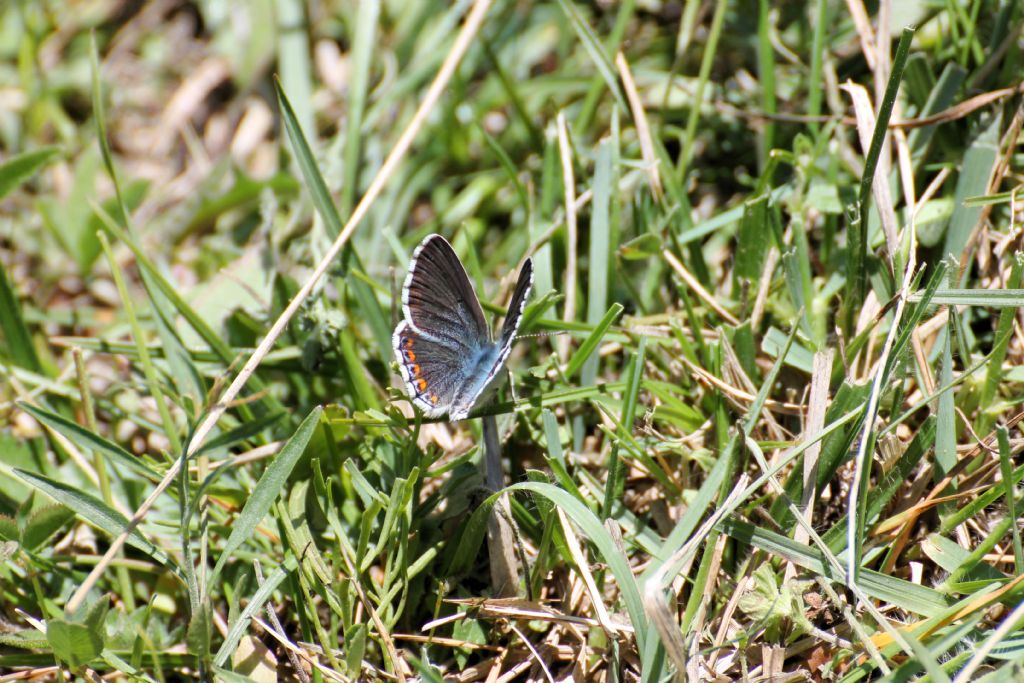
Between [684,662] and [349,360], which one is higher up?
[349,360]

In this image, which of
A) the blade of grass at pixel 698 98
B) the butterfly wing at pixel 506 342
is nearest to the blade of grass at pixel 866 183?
the blade of grass at pixel 698 98

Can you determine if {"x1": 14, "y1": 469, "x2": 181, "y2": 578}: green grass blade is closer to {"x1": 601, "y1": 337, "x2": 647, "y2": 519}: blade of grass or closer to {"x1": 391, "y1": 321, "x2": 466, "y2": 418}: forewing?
{"x1": 391, "y1": 321, "x2": 466, "y2": 418}: forewing

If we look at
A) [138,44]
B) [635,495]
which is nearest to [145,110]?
[138,44]

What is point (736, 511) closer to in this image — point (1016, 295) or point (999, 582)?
point (999, 582)

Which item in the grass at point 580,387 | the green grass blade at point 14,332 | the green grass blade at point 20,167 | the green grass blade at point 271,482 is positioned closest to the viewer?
the grass at point 580,387

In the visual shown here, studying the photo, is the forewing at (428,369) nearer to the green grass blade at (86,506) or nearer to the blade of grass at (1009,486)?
the green grass blade at (86,506)

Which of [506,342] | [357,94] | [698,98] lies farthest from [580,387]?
[357,94]

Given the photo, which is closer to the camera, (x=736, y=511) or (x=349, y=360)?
(x=736, y=511)
